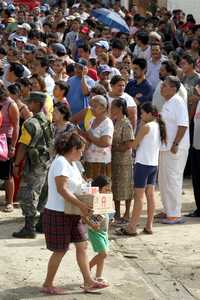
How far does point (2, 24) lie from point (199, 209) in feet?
38.8

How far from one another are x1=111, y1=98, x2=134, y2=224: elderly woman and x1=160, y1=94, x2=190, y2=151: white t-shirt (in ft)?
1.52

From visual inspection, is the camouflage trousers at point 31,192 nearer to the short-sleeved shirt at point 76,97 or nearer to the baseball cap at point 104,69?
the short-sleeved shirt at point 76,97

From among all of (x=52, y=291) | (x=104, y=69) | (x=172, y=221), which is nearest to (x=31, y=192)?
(x=172, y=221)

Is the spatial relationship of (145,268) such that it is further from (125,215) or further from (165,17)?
(165,17)

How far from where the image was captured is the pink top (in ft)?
34.1

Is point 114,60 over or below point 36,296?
over

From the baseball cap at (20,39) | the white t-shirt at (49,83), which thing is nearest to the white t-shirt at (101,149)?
the white t-shirt at (49,83)

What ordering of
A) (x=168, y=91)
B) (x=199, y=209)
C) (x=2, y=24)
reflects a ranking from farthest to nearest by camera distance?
1. (x=2, y=24)
2. (x=199, y=209)
3. (x=168, y=91)

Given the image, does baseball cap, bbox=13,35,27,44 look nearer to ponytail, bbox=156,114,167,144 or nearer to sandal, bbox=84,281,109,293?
ponytail, bbox=156,114,167,144

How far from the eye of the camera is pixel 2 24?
70.0 feet

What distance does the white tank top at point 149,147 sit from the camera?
9.40 meters

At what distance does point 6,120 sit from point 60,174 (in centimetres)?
340

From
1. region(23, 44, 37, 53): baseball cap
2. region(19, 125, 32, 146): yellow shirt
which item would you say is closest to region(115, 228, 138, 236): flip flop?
region(19, 125, 32, 146): yellow shirt

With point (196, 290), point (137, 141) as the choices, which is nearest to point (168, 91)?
point (137, 141)
